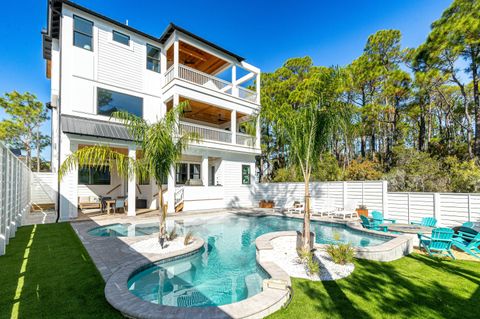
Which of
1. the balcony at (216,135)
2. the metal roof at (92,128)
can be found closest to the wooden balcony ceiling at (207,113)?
the balcony at (216,135)

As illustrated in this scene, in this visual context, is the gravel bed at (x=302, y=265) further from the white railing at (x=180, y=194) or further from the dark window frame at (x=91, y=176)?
the dark window frame at (x=91, y=176)

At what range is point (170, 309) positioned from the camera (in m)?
3.52

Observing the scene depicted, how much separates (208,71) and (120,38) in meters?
7.55

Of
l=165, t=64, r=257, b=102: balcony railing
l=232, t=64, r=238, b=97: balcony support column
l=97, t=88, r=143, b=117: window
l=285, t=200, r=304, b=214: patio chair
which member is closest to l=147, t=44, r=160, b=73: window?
l=165, t=64, r=257, b=102: balcony railing

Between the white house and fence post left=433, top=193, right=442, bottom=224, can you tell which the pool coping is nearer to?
the white house

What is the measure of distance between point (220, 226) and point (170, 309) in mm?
8146

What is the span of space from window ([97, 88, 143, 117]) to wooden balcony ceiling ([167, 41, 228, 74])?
482 cm

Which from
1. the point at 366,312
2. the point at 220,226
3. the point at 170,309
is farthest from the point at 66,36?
the point at 366,312

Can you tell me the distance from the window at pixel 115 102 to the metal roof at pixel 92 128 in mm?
965

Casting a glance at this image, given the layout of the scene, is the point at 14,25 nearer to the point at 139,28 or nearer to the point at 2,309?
the point at 139,28

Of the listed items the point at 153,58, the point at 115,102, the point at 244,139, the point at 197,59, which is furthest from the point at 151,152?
the point at 197,59

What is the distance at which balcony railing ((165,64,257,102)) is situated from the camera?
593 inches

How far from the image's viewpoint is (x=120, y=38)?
14.2 metres

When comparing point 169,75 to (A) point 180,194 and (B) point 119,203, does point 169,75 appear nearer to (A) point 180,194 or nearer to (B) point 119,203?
(A) point 180,194
